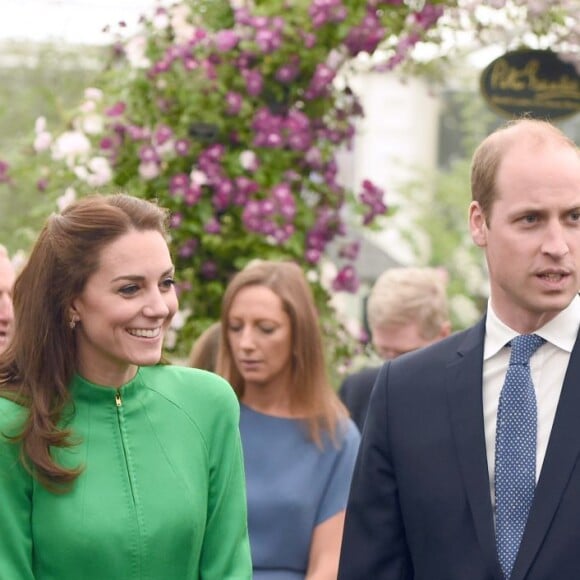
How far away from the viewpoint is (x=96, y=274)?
13.9 feet

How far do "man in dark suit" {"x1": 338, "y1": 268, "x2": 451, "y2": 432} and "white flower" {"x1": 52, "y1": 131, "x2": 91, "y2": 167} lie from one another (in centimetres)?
171

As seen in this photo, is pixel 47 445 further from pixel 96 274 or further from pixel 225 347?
pixel 225 347

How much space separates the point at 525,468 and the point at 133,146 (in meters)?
4.59

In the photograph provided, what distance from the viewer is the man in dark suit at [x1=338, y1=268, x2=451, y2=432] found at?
741 cm

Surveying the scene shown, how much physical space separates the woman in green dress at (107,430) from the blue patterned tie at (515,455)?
2.67 feet

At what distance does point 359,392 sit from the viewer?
7.55 meters

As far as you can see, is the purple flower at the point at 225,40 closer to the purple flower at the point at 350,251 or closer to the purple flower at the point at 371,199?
the purple flower at the point at 371,199

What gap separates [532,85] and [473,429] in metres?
4.37

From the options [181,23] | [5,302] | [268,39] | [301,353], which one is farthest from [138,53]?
[5,302]

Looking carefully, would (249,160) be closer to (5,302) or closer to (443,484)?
(5,302)

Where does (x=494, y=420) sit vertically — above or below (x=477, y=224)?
below

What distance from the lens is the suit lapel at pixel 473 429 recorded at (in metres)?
3.88

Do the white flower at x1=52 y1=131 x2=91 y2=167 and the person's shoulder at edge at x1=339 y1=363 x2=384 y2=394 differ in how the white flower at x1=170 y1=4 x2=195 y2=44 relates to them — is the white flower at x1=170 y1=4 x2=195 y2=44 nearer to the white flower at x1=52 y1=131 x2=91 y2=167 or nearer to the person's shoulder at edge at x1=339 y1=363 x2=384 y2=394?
the white flower at x1=52 y1=131 x2=91 y2=167

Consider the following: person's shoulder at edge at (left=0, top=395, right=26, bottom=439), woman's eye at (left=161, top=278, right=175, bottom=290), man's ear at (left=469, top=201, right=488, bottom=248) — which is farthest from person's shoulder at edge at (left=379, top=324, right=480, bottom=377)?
person's shoulder at edge at (left=0, top=395, right=26, bottom=439)
